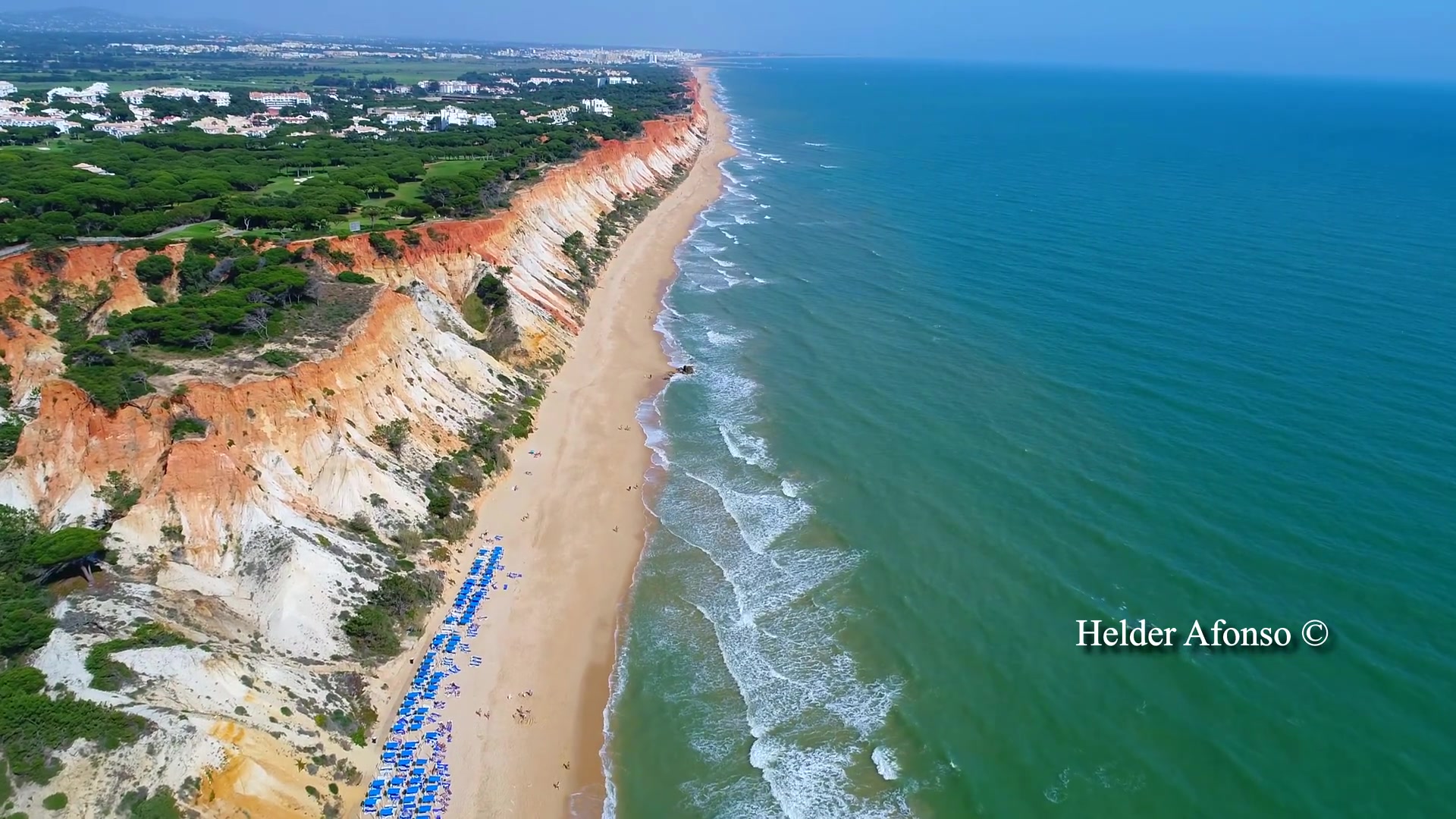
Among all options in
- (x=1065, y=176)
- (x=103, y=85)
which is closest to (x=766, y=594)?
(x=1065, y=176)

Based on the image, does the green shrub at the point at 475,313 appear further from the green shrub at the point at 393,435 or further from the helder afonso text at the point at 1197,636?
the helder afonso text at the point at 1197,636

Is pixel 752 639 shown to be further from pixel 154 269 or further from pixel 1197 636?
pixel 154 269

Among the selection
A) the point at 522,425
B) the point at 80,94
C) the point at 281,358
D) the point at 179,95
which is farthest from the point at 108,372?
the point at 179,95

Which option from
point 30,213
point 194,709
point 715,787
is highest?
point 30,213

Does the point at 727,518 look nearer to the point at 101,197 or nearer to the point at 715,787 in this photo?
the point at 715,787

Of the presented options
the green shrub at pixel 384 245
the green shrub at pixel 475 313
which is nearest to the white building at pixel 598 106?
the green shrub at pixel 475 313

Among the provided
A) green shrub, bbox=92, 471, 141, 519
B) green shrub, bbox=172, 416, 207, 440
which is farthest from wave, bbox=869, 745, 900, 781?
green shrub, bbox=92, 471, 141, 519

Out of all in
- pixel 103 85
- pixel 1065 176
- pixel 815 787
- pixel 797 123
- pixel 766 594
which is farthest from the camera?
pixel 797 123
